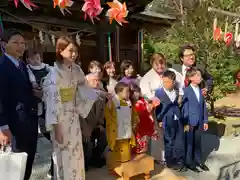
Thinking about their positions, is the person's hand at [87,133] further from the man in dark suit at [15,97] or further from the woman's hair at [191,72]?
the woman's hair at [191,72]

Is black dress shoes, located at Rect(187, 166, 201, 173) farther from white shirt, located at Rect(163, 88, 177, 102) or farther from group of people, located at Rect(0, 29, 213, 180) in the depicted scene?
white shirt, located at Rect(163, 88, 177, 102)

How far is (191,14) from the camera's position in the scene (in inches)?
347

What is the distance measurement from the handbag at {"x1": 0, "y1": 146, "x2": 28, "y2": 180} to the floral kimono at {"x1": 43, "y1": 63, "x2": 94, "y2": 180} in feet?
2.01

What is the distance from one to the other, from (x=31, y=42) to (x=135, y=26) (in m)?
4.11

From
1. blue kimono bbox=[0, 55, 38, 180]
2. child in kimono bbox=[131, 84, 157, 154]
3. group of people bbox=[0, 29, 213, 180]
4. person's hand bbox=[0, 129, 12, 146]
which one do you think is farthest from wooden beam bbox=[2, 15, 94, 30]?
person's hand bbox=[0, 129, 12, 146]

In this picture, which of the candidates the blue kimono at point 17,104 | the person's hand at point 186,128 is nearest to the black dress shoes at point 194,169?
the person's hand at point 186,128

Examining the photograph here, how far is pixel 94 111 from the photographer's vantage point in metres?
3.99

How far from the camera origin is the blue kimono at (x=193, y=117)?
4.36 m

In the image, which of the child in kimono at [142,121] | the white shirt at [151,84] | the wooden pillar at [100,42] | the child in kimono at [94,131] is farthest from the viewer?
the wooden pillar at [100,42]

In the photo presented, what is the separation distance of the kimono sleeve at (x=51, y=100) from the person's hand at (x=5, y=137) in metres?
0.43

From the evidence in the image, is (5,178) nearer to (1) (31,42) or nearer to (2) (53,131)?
(2) (53,131)

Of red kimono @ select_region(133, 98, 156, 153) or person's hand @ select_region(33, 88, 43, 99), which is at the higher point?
person's hand @ select_region(33, 88, 43, 99)

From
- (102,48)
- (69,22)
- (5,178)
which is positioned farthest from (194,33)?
(5,178)

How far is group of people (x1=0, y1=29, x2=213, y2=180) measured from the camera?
2.85m
